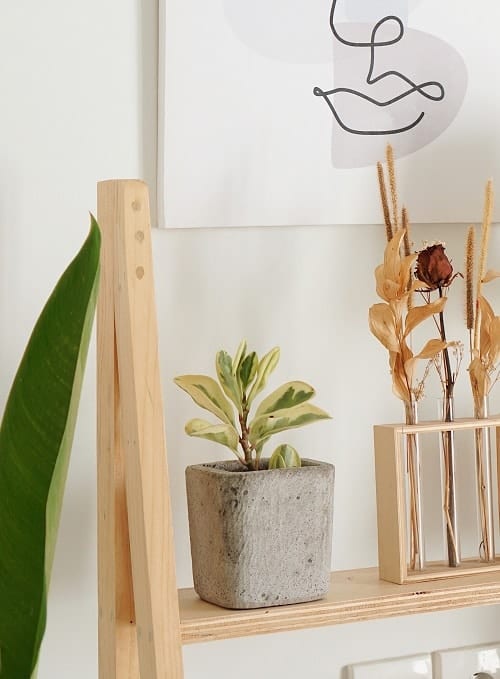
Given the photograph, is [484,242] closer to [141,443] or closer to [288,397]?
[288,397]

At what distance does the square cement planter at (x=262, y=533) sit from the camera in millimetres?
782

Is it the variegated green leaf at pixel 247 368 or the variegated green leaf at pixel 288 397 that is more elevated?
the variegated green leaf at pixel 247 368

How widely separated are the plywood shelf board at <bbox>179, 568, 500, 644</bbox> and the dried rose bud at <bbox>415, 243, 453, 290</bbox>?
0.26 metres

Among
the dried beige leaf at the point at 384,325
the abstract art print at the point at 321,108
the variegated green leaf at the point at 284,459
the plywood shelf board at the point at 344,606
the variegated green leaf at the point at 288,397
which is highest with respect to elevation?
the abstract art print at the point at 321,108

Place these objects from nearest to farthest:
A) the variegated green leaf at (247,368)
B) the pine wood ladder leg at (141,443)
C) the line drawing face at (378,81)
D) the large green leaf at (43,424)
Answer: the large green leaf at (43,424)
the pine wood ladder leg at (141,443)
the variegated green leaf at (247,368)
the line drawing face at (378,81)

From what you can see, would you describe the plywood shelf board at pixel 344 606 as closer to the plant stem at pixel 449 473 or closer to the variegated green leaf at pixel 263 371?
the plant stem at pixel 449 473

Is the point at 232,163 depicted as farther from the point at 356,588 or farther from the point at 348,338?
the point at 356,588

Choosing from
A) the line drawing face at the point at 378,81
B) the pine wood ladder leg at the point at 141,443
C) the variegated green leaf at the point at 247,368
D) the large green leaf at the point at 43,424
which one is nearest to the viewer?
the large green leaf at the point at 43,424

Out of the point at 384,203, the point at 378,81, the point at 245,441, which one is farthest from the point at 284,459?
the point at 378,81

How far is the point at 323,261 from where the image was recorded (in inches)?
38.6

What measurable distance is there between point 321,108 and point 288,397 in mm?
302

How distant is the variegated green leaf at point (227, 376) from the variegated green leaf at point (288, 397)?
0.08 ft

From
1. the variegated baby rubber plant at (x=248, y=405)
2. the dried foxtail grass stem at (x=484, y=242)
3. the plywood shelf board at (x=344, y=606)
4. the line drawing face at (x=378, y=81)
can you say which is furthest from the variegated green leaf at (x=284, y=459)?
the line drawing face at (x=378, y=81)

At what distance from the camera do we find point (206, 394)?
32.2 inches
